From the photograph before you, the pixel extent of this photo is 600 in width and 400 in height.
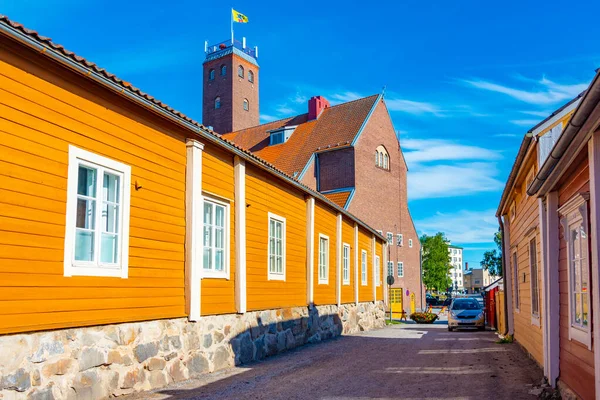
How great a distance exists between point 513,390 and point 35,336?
261 inches

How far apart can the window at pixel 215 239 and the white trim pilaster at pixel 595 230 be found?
22.3ft

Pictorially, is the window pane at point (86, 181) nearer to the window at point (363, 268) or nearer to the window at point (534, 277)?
the window at point (534, 277)

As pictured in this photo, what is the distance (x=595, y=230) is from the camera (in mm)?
5613

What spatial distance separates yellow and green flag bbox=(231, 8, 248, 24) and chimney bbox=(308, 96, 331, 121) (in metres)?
24.1

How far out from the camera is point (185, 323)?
9.94m

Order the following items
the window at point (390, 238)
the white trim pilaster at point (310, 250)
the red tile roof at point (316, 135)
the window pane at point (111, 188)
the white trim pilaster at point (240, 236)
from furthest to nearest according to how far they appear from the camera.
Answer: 1. the window at point (390, 238)
2. the red tile roof at point (316, 135)
3. the white trim pilaster at point (310, 250)
4. the white trim pilaster at point (240, 236)
5. the window pane at point (111, 188)

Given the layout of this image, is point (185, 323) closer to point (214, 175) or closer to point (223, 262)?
point (223, 262)

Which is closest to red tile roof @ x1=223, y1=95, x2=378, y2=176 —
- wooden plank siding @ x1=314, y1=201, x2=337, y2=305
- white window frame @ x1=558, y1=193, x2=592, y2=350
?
wooden plank siding @ x1=314, y1=201, x2=337, y2=305

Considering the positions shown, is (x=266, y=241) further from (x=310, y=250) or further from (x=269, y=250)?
(x=310, y=250)

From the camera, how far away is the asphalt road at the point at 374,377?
8406 mm

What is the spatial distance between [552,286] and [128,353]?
609cm

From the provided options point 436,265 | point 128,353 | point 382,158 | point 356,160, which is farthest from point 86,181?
point 436,265

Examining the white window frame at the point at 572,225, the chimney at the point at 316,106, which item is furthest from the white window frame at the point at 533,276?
the chimney at the point at 316,106

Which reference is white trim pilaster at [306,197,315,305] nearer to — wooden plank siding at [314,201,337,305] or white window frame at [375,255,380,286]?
wooden plank siding at [314,201,337,305]
